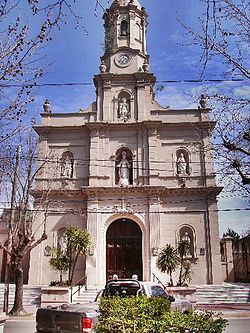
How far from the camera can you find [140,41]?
30.8 m

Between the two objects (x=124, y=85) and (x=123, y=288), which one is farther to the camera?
(x=124, y=85)

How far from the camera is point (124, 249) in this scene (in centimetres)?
2502

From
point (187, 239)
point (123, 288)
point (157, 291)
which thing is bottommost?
point (157, 291)

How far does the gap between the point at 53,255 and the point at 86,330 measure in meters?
17.5

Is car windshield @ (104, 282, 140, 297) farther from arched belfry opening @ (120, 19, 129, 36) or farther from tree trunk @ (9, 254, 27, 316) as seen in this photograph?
arched belfry opening @ (120, 19, 129, 36)

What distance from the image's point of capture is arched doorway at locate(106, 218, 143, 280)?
24.7 metres

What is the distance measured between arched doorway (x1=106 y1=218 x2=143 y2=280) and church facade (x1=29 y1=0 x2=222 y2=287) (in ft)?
0.20

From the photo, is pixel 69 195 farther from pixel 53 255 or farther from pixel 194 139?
pixel 194 139

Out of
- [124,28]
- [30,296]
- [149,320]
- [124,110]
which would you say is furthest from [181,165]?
[149,320]

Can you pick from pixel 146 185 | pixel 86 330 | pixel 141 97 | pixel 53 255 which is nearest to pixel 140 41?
pixel 141 97

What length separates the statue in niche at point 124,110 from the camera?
27.3 metres

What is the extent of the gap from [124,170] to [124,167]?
0.21m

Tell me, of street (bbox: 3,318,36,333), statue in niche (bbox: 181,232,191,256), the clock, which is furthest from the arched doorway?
the clock

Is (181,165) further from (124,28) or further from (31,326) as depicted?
(31,326)
